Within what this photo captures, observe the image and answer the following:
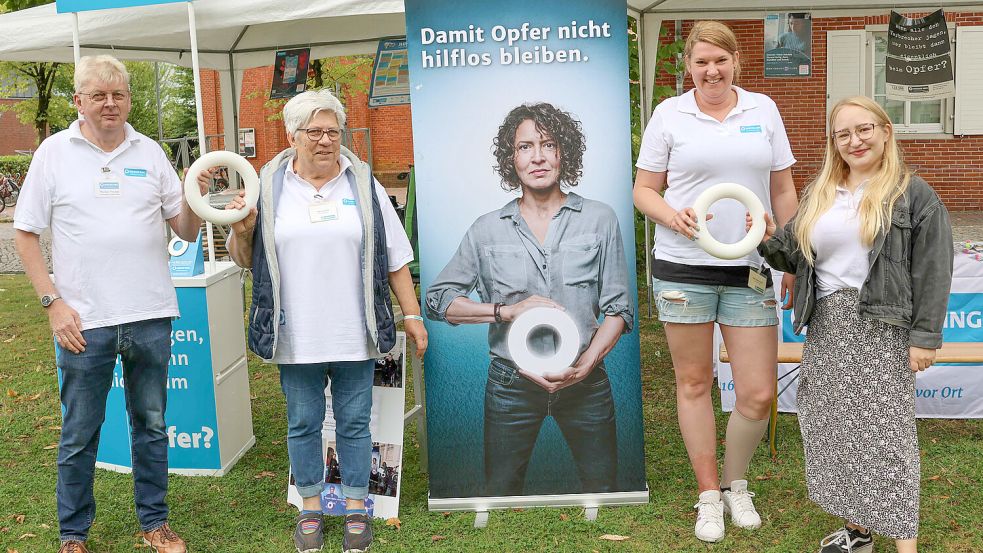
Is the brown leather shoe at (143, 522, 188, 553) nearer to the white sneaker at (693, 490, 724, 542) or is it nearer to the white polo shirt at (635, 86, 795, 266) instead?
the white sneaker at (693, 490, 724, 542)

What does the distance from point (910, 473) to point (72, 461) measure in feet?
9.12

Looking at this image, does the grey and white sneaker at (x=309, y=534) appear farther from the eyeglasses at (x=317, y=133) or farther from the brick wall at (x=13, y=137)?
the brick wall at (x=13, y=137)

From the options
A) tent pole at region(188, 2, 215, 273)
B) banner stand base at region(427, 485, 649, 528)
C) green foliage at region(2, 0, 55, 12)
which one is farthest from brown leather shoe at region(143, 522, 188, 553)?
green foliage at region(2, 0, 55, 12)

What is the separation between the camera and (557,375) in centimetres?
349

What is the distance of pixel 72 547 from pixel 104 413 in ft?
1.59

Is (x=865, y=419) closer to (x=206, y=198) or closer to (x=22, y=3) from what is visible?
(x=206, y=198)

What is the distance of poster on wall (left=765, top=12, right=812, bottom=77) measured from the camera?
6.57 metres

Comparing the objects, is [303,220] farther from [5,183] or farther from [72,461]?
[5,183]

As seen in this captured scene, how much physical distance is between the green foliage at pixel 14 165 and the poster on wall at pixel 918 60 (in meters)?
23.6

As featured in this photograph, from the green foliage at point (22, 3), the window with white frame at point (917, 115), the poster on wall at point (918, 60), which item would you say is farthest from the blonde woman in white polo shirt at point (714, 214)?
the window with white frame at point (917, 115)

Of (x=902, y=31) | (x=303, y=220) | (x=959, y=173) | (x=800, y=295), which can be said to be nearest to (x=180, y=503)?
(x=303, y=220)

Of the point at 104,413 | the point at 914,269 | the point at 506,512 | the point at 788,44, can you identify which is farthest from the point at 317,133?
the point at 788,44

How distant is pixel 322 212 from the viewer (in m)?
3.07

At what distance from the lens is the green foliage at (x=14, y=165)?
25.2 meters
